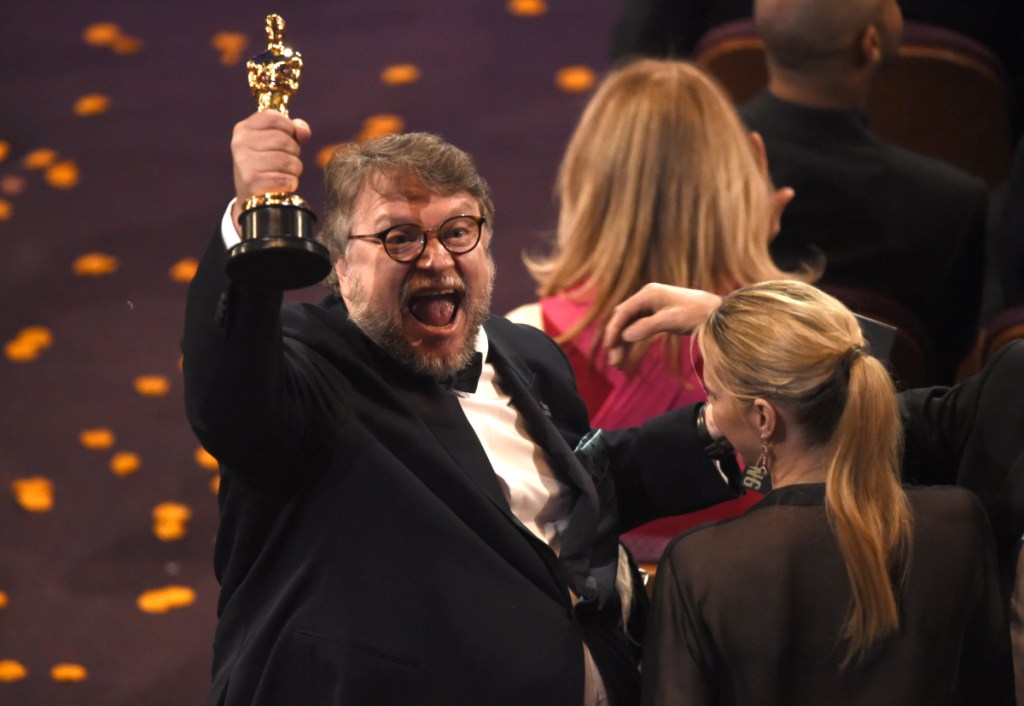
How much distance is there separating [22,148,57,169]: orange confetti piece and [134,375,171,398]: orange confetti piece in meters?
1.19

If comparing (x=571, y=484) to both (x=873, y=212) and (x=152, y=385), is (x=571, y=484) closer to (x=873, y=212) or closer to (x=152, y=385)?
(x=873, y=212)

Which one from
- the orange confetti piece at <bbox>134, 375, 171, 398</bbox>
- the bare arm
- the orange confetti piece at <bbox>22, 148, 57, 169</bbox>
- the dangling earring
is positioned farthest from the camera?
the orange confetti piece at <bbox>22, 148, 57, 169</bbox>

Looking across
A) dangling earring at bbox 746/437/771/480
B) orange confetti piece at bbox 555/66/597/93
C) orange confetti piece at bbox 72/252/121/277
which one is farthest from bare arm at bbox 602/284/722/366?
orange confetti piece at bbox 555/66/597/93

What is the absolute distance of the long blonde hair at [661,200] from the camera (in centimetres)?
313

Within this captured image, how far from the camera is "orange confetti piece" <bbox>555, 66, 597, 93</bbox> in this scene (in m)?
5.45

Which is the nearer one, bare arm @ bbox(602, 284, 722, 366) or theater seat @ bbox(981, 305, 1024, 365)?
bare arm @ bbox(602, 284, 722, 366)

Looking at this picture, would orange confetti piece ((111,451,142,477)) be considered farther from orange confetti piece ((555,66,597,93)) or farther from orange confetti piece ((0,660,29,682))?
orange confetti piece ((555,66,597,93))

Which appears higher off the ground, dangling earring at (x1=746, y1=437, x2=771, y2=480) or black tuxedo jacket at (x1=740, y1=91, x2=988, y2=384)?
black tuxedo jacket at (x1=740, y1=91, x2=988, y2=384)

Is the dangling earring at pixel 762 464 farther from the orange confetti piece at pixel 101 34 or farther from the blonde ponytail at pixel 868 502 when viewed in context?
the orange confetti piece at pixel 101 34

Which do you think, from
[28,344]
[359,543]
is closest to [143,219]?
[28,344]

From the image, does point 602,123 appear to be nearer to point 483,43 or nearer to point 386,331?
point 386,331

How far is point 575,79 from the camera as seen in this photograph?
548cm

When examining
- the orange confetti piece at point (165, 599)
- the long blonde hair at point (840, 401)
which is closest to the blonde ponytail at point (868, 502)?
the long blonde hair at point (840, 401)

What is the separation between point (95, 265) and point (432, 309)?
9.30 ft
